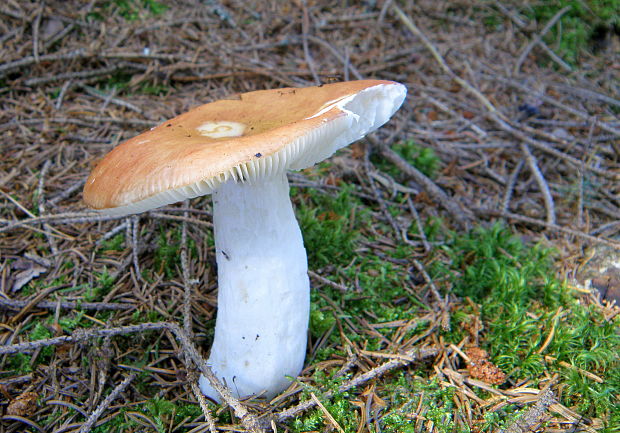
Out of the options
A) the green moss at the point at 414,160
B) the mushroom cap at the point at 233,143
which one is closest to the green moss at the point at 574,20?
the green moss at the point at 414,160

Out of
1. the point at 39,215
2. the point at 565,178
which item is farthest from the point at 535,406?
the point at 39,215

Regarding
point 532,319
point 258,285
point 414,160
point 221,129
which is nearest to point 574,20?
point 414,160

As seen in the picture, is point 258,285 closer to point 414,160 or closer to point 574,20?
point 414,160

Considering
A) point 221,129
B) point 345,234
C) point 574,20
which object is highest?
point 221,129

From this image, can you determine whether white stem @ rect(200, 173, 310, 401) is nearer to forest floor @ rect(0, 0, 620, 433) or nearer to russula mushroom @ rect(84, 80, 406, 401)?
russula mushroom @ rect(84, 80, 406, 401)

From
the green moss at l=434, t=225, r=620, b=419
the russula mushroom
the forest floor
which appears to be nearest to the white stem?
the russula mushroom

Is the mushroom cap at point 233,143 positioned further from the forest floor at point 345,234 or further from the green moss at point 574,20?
the green moss at point 574,20

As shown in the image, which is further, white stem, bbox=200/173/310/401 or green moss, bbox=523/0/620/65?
green moss, bbox=523/0/620/65
